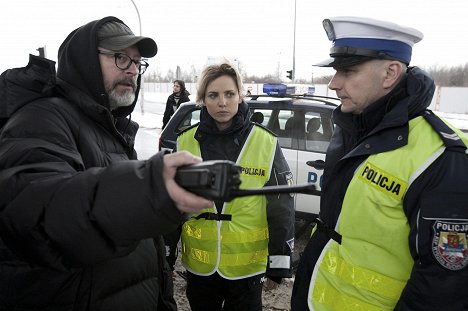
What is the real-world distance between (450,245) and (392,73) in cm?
77

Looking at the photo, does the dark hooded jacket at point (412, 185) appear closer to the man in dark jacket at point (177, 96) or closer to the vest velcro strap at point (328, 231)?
the vest velcro strap at point (328, 231)

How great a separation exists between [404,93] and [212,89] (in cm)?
123

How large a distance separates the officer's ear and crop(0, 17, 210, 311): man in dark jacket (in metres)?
1.11

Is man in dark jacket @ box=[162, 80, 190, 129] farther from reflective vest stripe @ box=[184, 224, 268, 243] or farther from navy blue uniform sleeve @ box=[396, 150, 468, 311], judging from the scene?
navy blue uniform sleeve @ box=[396, 150, 468, 311]

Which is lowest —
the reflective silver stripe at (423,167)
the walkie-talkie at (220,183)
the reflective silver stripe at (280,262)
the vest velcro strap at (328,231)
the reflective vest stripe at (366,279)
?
the reflective silver stripe at (280,262)

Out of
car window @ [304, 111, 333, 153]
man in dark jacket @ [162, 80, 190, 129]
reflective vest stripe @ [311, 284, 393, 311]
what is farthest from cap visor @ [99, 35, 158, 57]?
man in dark jacket @ [162, 80, 190, 129]

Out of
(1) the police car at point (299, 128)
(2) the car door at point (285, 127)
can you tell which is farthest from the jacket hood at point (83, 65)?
(2) the car door at point (285, 127)

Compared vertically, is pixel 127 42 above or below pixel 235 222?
above

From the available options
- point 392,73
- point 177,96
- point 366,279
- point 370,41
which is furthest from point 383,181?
point 177,96

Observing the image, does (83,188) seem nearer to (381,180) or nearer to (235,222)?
(381,180)

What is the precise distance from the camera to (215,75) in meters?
2.38

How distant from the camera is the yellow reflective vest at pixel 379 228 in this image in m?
1.35

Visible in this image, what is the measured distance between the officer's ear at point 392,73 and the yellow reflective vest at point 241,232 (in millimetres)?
880

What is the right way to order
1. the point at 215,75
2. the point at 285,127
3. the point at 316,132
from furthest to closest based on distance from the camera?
the point at 285,127
the point at 316,132
the point at 215,75
